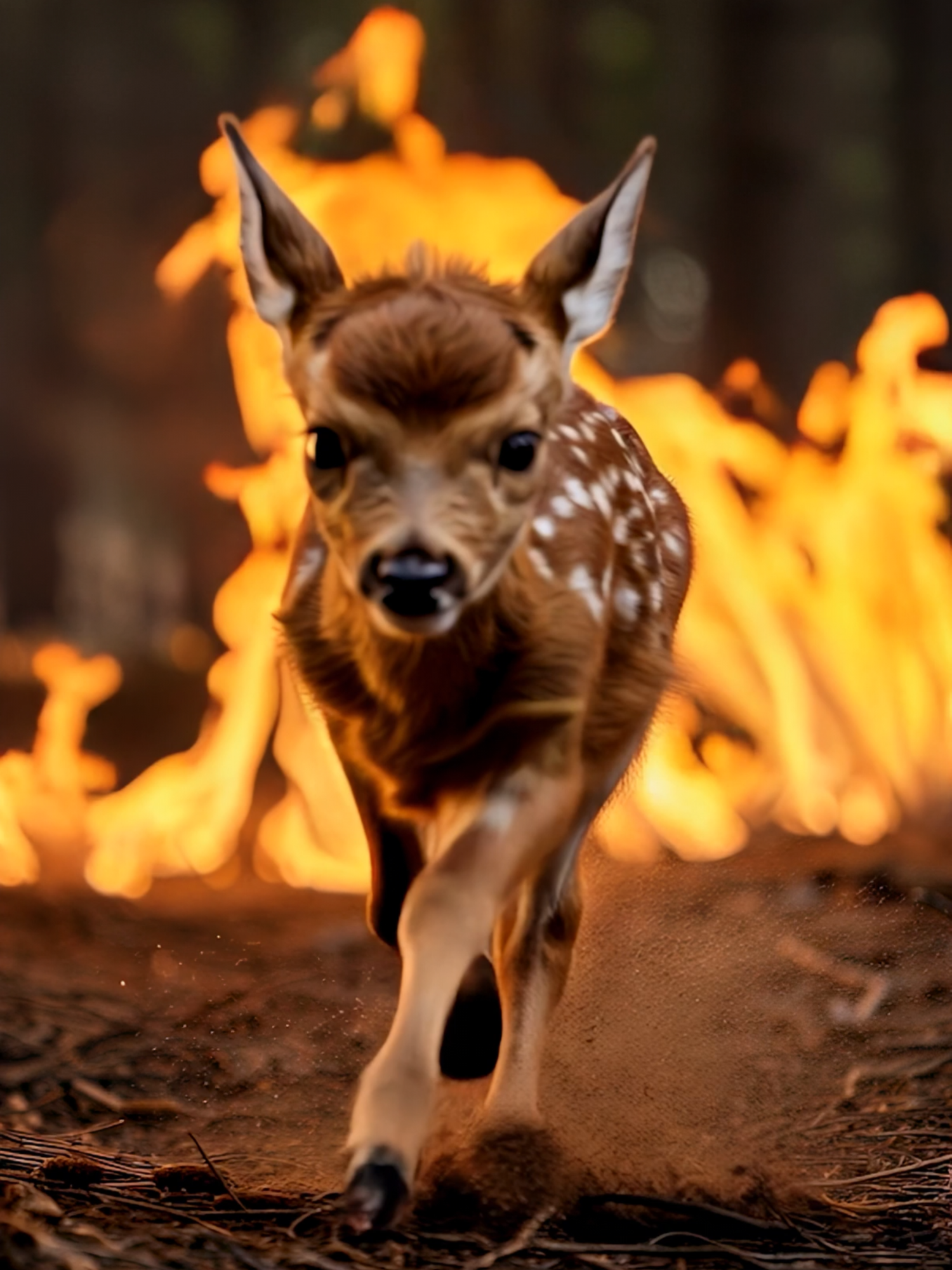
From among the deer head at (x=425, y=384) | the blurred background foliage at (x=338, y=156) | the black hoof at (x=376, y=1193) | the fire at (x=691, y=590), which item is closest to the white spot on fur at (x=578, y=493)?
the deer head at (x=425, y=384)

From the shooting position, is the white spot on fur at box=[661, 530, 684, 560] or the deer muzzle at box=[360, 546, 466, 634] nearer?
the deer muzzle at box=[360, 546, 466, 634]

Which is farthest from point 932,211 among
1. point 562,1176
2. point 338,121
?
point 562,1176

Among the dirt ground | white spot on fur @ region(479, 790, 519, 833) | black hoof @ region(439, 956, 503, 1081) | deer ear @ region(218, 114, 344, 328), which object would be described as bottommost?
the dirt ground

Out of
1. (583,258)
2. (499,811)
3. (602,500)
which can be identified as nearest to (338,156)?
(602,500)

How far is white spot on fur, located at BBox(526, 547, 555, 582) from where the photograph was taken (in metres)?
2.69

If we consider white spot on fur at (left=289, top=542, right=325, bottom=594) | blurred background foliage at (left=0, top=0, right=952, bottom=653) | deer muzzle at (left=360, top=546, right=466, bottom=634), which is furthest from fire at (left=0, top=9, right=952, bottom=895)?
deer muzzle at (left=360, top=546, right=466, bottom=634)

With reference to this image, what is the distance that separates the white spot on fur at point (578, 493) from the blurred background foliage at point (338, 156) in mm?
2755

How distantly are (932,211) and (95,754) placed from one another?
157 inches

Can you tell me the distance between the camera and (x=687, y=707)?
5707 mm

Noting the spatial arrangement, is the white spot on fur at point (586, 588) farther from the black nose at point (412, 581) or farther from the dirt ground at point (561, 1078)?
the dirt ground at point (561, 1078)

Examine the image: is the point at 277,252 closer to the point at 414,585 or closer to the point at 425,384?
the point at 425,384

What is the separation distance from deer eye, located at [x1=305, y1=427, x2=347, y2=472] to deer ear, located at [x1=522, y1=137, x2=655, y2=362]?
0.48m

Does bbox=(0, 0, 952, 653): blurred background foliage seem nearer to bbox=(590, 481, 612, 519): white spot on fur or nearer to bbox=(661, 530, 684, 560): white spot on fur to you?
bbox=(661, 530, 684, 560): white spot on fur

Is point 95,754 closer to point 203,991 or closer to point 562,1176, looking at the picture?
point 203,991
